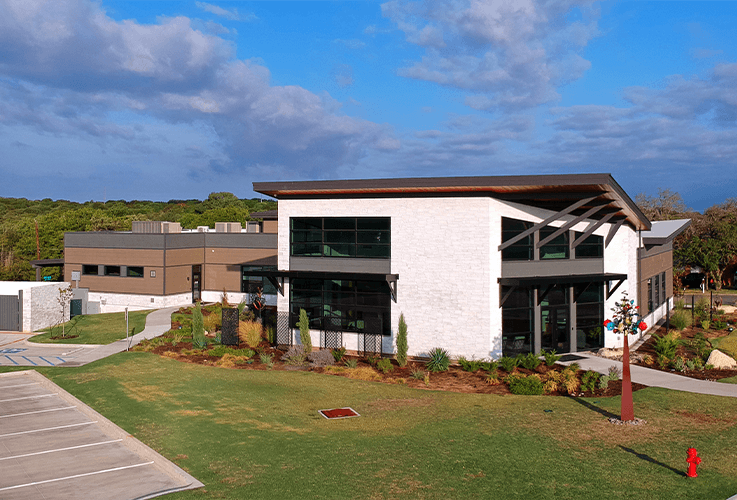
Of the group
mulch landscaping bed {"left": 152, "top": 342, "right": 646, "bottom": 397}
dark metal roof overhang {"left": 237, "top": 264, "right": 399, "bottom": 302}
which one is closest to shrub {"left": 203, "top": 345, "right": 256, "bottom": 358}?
mulch landscaping bed {"left": 152, "top": 342, "right": 646, "bottom": 397}

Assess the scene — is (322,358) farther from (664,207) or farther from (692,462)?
(664,207)

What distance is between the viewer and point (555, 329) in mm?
25516

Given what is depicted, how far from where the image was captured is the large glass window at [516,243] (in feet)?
78.9

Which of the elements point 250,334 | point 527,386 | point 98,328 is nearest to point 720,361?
point 527,386

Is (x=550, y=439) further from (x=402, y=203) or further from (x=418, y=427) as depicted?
(x=402, y=203)

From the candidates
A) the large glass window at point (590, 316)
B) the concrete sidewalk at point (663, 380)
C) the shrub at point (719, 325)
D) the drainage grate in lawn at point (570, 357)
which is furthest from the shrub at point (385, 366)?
the shrub at point (719, 325)

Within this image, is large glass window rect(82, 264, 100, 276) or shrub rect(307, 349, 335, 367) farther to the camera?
large glass window rect(82, 264, 100, 276)

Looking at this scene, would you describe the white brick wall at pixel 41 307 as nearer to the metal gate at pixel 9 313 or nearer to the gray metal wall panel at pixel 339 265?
the metal gate at pixel 9 313

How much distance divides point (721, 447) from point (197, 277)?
40.1 meters

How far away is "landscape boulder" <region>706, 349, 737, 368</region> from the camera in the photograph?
23.4m

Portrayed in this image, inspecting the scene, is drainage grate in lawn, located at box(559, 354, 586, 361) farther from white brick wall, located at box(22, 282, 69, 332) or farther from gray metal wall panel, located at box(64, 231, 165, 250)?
gray metal wall panel, located at box(64, 231, 165, 250)

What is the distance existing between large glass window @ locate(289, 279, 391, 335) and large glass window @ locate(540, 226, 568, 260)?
732cm

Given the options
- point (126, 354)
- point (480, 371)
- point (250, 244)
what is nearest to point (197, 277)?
point (250, 244)

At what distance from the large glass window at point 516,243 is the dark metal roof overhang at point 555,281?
1.30 m
